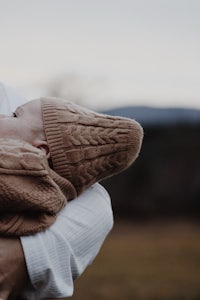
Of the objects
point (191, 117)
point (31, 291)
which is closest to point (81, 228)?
point (31, 291)

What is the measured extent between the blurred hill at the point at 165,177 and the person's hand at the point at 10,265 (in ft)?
15.7

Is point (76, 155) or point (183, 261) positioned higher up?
point (76, 155)

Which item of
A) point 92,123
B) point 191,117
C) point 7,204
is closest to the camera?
point 7,204

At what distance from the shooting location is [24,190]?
222 cm

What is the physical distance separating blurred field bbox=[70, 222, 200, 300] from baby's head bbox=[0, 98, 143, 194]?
14.7 feet

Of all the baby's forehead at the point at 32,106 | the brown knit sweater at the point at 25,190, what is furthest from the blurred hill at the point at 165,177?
the brown knit sweater at the point at 25,190

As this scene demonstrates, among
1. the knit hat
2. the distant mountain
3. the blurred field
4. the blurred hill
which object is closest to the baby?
the knit hat

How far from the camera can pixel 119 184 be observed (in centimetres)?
736

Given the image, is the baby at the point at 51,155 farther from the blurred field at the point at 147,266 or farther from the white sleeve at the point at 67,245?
the blurred field at the point at 147,266

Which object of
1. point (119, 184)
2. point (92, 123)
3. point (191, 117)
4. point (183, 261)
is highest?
point (92, 123)

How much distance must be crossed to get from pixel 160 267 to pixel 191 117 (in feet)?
3.80

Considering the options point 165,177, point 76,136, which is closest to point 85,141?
point 76,136

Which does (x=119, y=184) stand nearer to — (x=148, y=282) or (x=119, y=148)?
(x=148, y=282)

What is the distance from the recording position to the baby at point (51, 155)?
7.29ft
